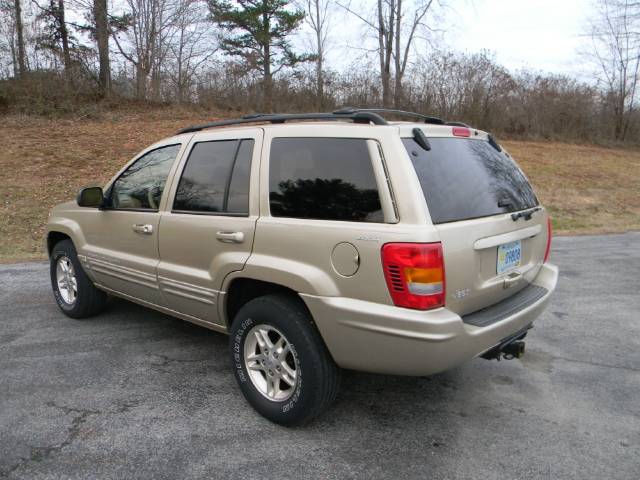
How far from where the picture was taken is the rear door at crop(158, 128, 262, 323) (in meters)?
3.12

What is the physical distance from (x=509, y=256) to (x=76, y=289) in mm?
3817

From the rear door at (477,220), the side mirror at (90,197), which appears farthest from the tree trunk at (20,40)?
the rear door at (477,220)

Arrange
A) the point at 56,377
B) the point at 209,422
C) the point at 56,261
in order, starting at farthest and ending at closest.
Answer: the point at 56,261 < the point at 56,377 < the point at 209,422

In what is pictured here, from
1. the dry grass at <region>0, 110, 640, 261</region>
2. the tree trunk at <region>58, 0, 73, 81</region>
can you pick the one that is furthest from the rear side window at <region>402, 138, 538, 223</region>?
the tree trunk at <region>58, 0, 73, 81</region>

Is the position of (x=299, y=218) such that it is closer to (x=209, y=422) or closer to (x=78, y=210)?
(x=209, y=422)

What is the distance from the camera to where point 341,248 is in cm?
260

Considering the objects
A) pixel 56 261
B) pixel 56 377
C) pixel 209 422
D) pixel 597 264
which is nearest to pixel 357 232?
pixel 209 422

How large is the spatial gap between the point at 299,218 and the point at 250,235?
1.19ft

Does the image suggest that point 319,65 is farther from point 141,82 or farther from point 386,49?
point 141,82

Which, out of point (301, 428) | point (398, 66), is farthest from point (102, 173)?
point (398, 66)

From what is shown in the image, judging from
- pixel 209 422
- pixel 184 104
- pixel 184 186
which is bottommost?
pixel 209 422

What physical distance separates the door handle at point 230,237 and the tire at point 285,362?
1.27ft

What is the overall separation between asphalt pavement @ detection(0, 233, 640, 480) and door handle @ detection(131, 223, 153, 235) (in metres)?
0.99

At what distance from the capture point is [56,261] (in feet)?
16.2
